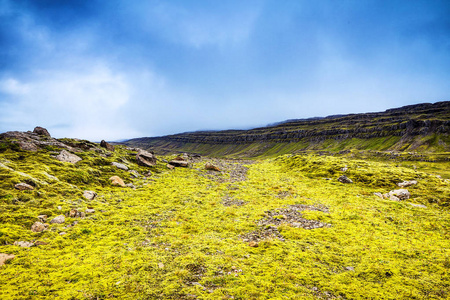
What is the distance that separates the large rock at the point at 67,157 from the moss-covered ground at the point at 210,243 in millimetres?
1428

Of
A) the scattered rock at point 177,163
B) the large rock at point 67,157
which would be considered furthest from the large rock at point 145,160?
the large rock at point 67,157

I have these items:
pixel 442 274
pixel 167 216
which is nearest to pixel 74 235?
pixel 167 216

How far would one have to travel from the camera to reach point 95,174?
1016 inches

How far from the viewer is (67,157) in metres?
27.7

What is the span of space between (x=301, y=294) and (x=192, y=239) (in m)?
7.92

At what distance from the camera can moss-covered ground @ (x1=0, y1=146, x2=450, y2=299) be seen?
30.3 feet

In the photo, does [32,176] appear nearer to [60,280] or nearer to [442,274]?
[60,280]

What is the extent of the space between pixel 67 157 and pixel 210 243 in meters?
26.2

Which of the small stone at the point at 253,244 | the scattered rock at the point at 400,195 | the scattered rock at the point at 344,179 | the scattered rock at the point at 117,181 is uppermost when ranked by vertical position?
the scattered rock at the point at 117,181

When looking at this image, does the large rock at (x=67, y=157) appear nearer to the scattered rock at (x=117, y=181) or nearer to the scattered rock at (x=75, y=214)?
the scattered rock at (x=117, y=181)

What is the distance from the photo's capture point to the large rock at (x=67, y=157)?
1061 inches

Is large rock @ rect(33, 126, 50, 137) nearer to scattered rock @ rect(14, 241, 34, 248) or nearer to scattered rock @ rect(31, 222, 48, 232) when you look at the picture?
scattered rock @ rect(31, 222, 48, 232)

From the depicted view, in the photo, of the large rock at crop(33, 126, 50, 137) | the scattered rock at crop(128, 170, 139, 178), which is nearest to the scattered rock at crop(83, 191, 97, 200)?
the scattered rock at crop(128, 170, 139, 178)

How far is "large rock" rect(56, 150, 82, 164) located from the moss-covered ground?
143 centimetres
